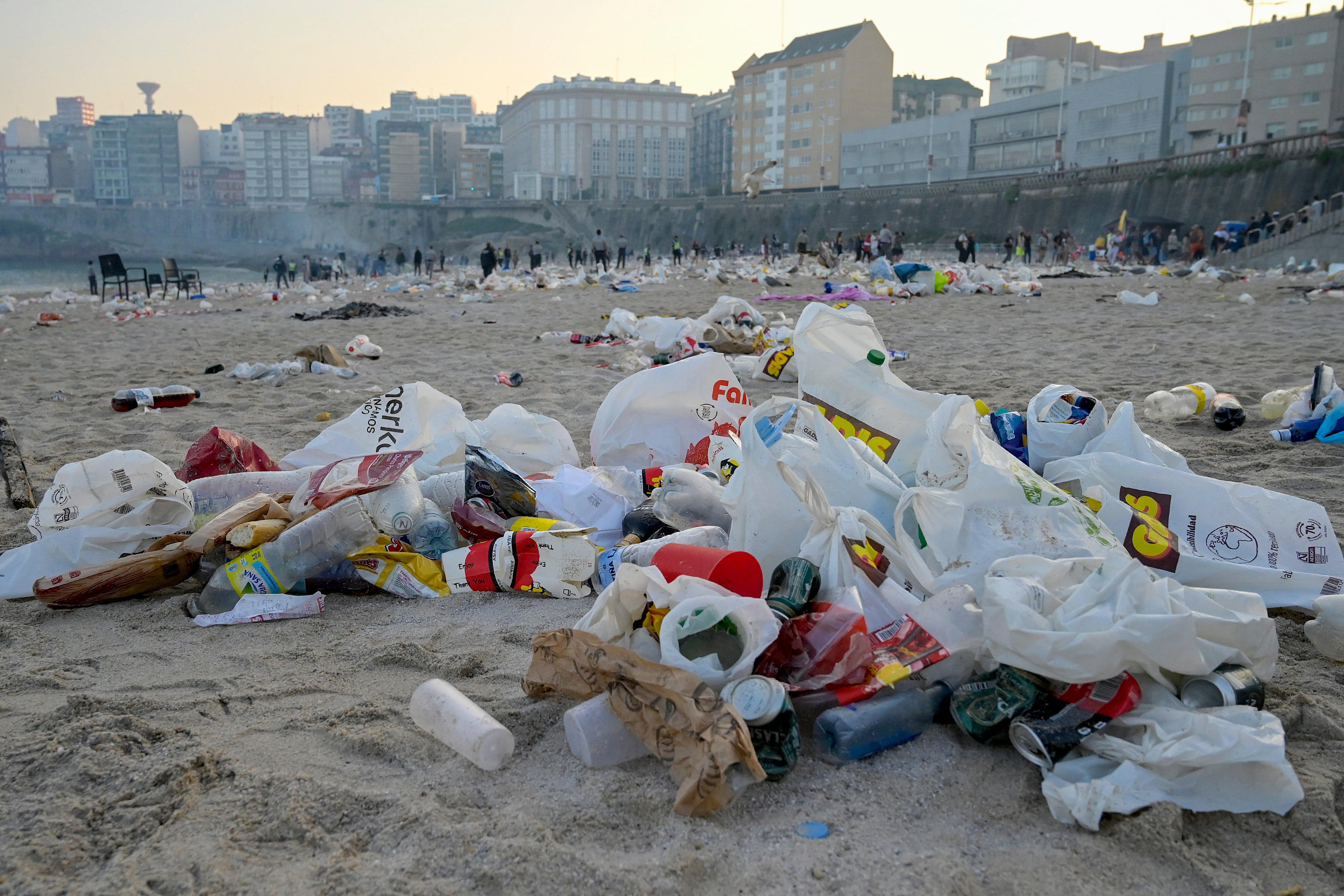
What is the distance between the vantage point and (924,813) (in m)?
1.34

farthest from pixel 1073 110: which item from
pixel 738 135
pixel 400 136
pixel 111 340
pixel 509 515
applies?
pixel 400 136

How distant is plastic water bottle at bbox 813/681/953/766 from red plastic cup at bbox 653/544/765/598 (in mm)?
308

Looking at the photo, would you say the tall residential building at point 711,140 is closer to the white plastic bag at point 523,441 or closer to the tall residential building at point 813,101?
the tall residential building at point 813,101

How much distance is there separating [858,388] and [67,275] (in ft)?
183

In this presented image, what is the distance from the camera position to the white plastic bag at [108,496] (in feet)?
7.64

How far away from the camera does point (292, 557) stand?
2.21 metres

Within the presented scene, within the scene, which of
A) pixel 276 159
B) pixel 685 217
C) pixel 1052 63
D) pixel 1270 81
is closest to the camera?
pixel 1270 81

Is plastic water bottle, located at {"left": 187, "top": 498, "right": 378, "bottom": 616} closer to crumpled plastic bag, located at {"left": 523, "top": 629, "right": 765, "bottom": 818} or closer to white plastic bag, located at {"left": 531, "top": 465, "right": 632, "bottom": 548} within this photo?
white plastic bag, located at {"left": 531, "top": 465, "right": 632, "bottom": 548}

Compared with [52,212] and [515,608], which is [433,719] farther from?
[52,212]

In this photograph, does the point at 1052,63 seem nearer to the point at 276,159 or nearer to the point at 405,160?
the point at 405,160

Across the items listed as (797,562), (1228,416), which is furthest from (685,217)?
(797,562)

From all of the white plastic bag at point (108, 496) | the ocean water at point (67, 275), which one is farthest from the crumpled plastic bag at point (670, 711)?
the ocean water at point (67, 275)

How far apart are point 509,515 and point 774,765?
1315 millimetres

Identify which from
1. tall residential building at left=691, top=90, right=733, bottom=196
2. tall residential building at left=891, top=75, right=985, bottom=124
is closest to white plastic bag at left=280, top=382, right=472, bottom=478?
tall residential building at left=891, top=75, right=985, bottom=124
